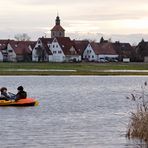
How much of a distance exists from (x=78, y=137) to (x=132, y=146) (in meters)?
2.91

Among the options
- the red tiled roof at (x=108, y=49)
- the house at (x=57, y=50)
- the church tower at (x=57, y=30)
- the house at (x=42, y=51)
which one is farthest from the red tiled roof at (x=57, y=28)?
the house at (x=57, y=50)

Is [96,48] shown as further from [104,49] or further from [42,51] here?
[42,51]

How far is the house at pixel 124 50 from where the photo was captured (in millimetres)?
158125

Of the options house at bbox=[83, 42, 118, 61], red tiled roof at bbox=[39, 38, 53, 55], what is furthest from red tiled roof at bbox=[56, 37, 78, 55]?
house at bbox=[83, 42, 118, 61]

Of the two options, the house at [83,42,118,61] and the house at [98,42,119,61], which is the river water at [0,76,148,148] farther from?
the house at [98,42,119,61]

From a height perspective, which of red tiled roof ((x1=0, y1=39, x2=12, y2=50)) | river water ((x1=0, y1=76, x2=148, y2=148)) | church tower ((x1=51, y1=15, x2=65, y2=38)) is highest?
church tower ((x1=51, y1=15, x2=65, y2=38))

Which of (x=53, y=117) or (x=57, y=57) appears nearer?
(x=53, y=117)

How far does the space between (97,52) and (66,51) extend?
11.0m

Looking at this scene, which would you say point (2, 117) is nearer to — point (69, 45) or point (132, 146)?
point (132, 146)

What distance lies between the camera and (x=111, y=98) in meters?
49.4

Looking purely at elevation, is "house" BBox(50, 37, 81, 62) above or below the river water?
above

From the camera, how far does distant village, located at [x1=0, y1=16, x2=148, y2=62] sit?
149 meters

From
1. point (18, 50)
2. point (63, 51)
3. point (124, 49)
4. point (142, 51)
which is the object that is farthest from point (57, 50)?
point (124, 49)

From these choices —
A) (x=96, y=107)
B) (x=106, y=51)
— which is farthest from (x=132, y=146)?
(x=106, y=51)
